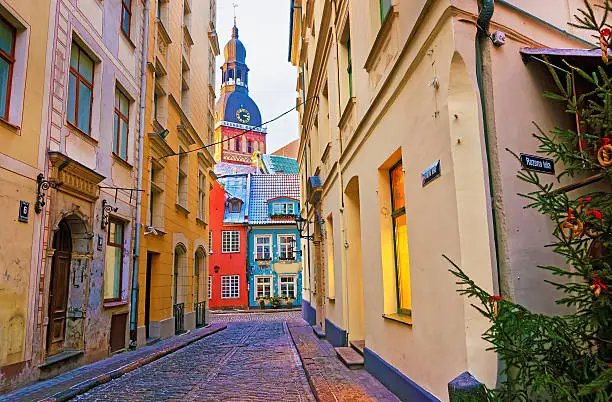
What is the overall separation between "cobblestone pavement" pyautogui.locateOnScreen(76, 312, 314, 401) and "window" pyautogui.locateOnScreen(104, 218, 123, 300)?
6.73 feet

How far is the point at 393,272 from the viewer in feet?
22.6

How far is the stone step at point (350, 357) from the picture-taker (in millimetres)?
8289

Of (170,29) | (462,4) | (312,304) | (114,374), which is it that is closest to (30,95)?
(114,374)

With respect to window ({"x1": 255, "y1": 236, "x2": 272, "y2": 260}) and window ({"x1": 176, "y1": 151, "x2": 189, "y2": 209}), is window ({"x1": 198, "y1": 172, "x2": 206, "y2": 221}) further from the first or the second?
window ({"x1": 255, "y1": 236, "x2": 272, "y2": 260})

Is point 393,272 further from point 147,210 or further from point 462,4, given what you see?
point 147,210

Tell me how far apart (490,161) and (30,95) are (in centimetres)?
739

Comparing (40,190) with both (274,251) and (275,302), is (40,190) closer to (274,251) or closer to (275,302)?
(275,302)

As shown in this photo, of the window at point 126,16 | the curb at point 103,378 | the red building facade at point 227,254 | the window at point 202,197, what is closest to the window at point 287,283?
the red building facade at point 227,254

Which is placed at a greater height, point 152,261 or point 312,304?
point 152,261

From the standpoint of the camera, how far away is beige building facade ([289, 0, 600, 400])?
4094mm

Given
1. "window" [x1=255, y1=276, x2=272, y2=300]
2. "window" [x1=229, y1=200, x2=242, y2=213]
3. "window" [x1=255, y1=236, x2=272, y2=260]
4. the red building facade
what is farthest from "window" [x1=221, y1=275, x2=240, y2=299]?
"window" [x1=229, y1=200, x2=242, y2=213]

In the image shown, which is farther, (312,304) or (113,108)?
(312,304)

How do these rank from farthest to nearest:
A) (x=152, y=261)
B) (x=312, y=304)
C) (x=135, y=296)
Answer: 1. (x=312, y=304)
2. (x=152, y=261)
3. (x=135, y=296)

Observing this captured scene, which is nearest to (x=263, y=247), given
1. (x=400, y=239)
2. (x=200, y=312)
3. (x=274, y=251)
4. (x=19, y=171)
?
(x=274, y=251)
